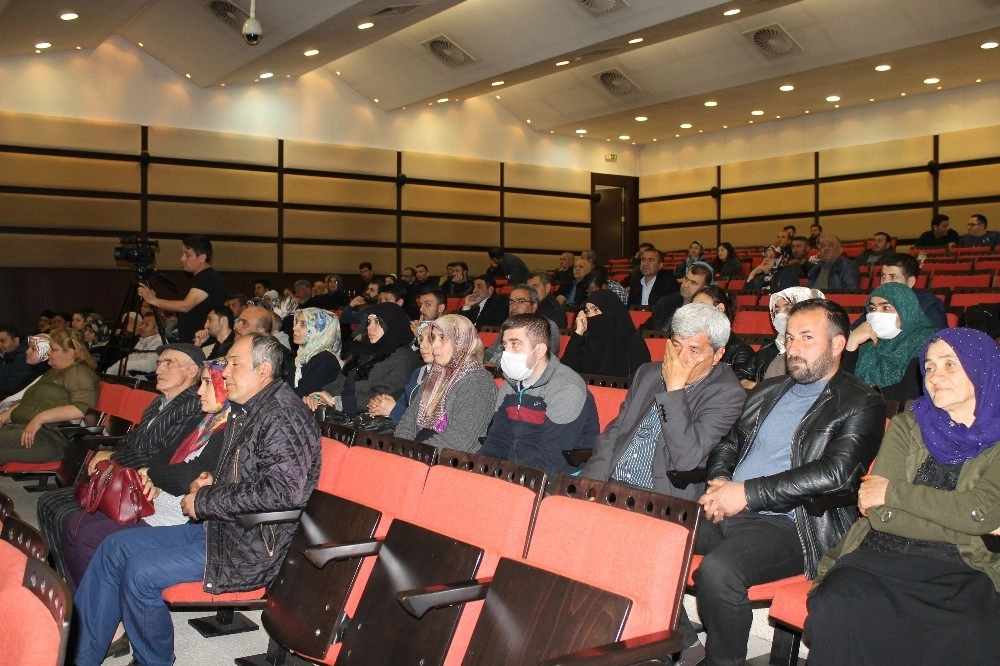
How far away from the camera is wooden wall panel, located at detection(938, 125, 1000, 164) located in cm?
1334

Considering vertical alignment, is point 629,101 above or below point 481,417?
above

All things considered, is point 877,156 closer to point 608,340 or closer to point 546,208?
point 546,208

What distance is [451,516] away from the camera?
7.65ft

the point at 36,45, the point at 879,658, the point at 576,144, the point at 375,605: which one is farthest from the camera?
the point at 576,144

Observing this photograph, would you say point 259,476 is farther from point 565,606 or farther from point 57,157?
point 57,157

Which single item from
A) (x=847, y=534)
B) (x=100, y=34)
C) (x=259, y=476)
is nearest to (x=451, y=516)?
(x=259, y=476)

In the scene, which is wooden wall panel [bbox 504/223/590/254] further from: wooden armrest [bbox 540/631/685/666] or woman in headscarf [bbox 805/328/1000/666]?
wooden armrest [bbox 540/631/685/666]

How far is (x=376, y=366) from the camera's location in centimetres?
482

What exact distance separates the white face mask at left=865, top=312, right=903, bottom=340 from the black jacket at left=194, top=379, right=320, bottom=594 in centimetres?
241

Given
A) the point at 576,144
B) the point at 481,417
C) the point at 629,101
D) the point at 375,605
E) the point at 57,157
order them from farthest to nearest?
1. the point at 576,144
2. the point at 629,101
3. the point at 57,157
4. the point at 481,417
5. the point at 375,605

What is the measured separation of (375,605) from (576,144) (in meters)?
15.8

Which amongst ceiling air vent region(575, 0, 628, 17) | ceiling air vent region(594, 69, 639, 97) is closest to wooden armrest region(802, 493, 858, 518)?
ceiling air vent region(575, 0, 628, 17)

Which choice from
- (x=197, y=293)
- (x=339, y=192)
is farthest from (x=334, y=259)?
(x=197, y=293)

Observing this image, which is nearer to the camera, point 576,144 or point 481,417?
point 481,417
